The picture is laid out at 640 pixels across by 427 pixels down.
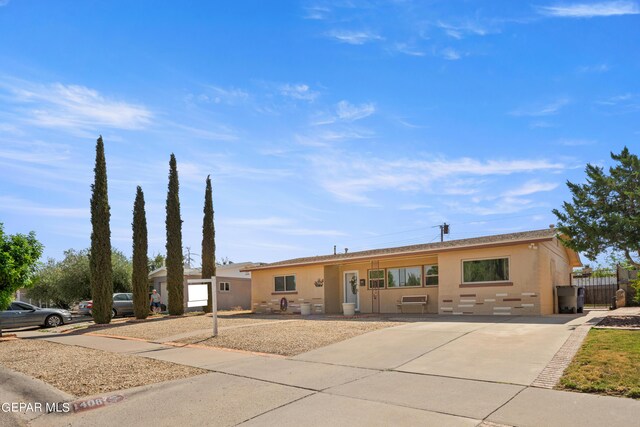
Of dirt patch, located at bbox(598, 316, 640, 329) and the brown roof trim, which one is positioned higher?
the brown roof trim

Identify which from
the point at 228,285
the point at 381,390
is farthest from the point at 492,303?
the point at 228,285

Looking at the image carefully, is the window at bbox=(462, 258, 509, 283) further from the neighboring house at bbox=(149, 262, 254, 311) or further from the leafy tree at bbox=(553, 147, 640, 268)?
the neighboring house at bbox=(149, 262, 254, 311)

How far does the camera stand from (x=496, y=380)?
7.36 metres

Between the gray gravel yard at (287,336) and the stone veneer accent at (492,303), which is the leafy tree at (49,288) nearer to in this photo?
the gray gravel yard at (287,336)

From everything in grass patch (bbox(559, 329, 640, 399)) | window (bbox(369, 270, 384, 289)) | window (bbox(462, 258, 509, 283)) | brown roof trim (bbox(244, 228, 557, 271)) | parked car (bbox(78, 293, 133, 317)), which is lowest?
parked car (bbox(78, 293, 133, 317))

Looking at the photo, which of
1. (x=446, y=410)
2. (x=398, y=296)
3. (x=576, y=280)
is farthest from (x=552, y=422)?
(x=576, y=280)

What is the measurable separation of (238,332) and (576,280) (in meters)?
21.7

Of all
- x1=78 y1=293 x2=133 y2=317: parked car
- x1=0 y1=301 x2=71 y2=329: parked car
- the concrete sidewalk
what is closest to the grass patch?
the concrete sidewalk

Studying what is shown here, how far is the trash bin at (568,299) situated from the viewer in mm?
17578

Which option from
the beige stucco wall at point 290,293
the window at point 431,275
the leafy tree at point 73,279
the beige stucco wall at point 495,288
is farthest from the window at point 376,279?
the leafy tree at point 73,279

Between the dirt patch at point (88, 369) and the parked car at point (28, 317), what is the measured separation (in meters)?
7.95

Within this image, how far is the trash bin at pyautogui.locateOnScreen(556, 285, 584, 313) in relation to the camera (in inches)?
692

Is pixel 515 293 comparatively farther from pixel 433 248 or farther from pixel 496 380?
pixel 496 380

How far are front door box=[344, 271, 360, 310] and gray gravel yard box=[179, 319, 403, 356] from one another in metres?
7.24
